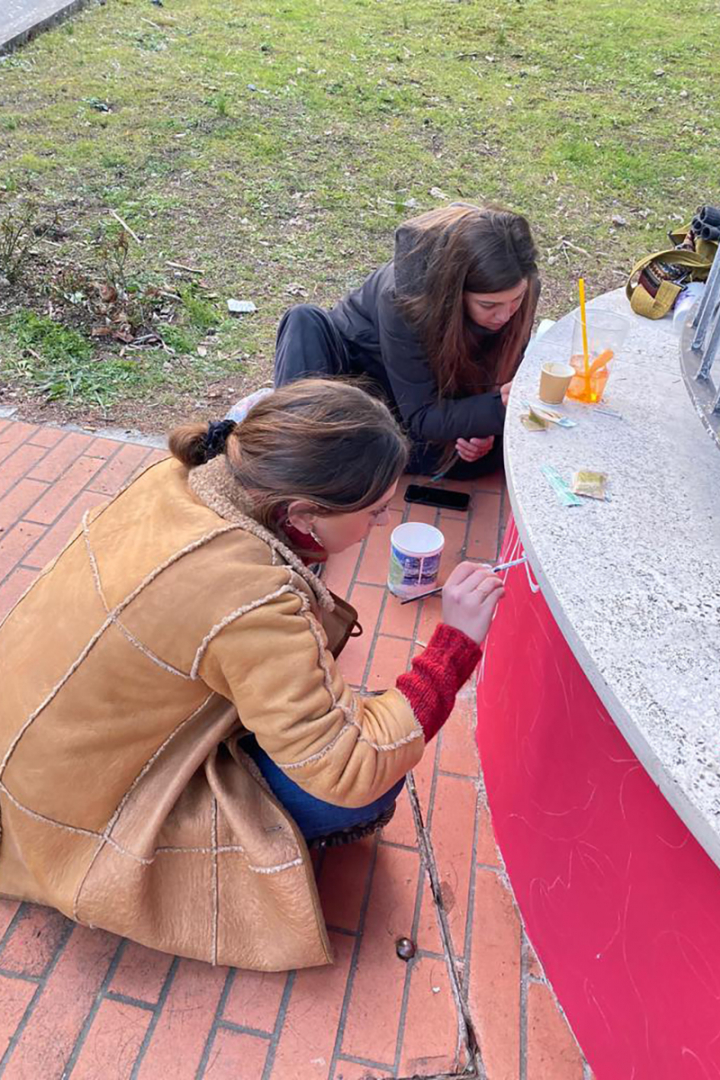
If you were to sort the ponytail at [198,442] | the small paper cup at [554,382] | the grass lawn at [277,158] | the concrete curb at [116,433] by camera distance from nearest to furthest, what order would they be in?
the ponytail at [198,442], the small paper cup at [554,382], the concrete curb at [116,433], the grass lawn at [277,158]

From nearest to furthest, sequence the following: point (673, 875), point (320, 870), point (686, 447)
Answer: point (673, 875)
point (686, 447)
point (320, 870)

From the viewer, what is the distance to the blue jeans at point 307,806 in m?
1.70

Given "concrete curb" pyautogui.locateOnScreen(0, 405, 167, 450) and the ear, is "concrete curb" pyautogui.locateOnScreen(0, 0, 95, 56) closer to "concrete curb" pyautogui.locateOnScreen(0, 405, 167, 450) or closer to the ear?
"concrete curb" pyautogui.locateOnScreen(0, 405, 167, 450)

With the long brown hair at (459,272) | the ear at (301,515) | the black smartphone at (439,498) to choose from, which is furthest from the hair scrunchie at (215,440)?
the black smartphone at (439,498)

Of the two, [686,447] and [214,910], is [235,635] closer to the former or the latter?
[214,910]

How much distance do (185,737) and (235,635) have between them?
1.23 ft

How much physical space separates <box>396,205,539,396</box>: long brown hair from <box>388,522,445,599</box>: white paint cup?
21.9 inches

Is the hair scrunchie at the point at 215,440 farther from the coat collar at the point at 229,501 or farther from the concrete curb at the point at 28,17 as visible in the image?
the concrete curb at the point at 28,17

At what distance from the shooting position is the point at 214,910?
170cm

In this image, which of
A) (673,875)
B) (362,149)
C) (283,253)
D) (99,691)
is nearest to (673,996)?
(673,875)

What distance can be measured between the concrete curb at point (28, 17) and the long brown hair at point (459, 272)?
20.8ft

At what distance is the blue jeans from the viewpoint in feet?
5.58

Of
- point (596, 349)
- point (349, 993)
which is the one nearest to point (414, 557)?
point (596, 349)

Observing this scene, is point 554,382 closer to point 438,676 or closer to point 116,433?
point 438,676
